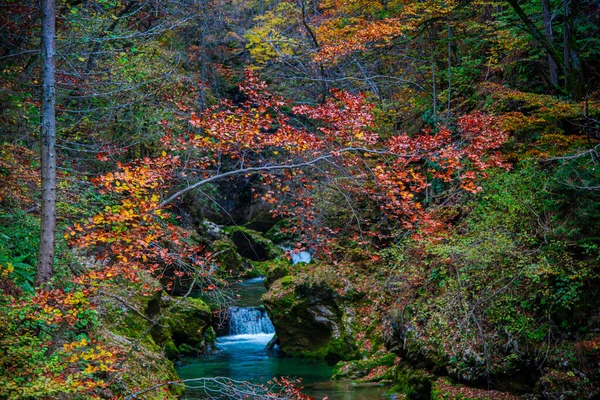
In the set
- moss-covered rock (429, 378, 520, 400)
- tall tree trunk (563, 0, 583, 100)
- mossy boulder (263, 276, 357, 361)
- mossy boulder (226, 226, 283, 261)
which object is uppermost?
tall tree trunk (563, 0, 583, 100)

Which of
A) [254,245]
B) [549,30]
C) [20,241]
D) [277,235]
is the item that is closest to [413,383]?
[20,241]

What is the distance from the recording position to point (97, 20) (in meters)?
7.43

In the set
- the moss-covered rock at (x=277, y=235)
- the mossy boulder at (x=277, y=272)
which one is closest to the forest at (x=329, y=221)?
the mossy boulder at (x=277, y=272)

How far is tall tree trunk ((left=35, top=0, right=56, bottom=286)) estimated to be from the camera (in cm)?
589

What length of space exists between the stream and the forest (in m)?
0.10

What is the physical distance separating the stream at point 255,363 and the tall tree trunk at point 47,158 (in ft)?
18.3

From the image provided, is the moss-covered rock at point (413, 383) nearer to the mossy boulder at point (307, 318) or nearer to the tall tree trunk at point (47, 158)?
the mossy boulder at point (307, 318)

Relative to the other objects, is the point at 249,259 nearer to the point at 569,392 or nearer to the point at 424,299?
the point at 424,299

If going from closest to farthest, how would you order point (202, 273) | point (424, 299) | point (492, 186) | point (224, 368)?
point (202, 273) → point (492, 186) → point (424, 299) → point (224, 368)

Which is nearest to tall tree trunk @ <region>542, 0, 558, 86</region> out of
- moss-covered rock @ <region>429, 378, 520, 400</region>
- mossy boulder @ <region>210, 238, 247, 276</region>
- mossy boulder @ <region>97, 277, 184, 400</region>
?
moss-covered rock @ <region>429, 378, 520, 400</region>

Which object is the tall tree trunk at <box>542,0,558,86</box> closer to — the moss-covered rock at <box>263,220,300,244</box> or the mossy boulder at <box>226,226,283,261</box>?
the mossy boulder at <box>226,226,283,261</box>

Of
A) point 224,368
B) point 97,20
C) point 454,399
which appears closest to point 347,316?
point 224,368

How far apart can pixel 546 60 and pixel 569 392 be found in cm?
814

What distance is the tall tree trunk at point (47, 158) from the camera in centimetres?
589
